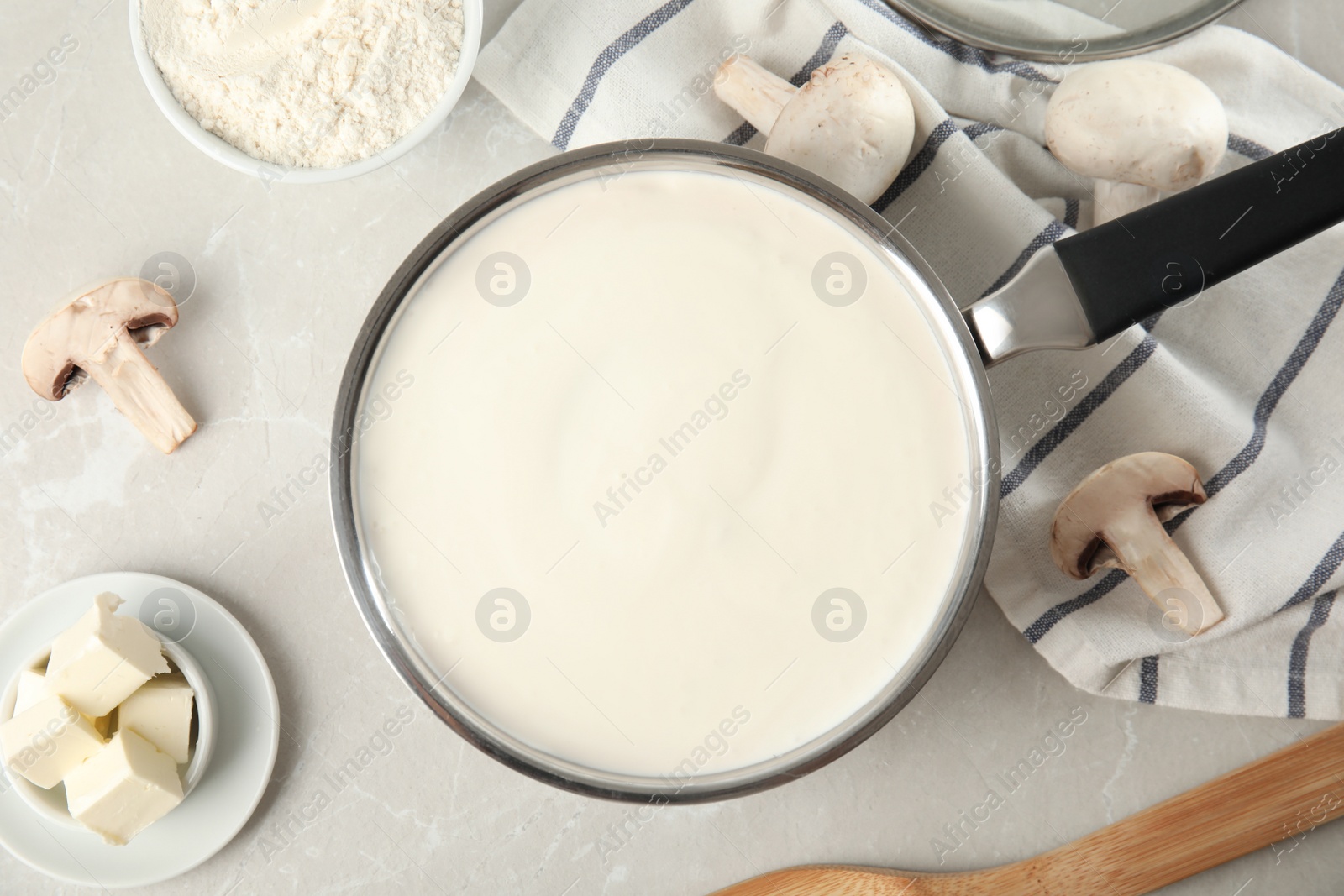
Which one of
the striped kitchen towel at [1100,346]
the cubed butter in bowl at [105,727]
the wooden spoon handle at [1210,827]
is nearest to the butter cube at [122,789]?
the cubed butter in bowl at [105,727]

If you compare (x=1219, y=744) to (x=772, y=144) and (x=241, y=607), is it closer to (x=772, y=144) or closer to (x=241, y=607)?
(x=772, y=144)

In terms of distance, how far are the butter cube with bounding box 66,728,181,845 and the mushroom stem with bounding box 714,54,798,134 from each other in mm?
583

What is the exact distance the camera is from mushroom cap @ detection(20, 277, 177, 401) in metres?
0.63

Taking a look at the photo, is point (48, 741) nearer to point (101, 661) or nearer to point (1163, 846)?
point (101, 661)

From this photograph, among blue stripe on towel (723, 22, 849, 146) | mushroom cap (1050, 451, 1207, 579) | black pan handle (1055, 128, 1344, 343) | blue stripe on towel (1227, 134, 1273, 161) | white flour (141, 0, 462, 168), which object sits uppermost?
white flour (141, 0, 462, 168)

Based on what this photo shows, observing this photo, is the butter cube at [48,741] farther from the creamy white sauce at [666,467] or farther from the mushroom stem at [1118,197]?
the mushroom stem at [1118,197]

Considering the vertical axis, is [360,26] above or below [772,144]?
above

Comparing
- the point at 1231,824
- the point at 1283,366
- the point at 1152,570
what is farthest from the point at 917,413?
the point at 1231,824

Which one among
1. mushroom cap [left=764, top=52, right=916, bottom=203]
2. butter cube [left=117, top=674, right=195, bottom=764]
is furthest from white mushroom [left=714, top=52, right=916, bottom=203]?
butter cube [left=117, top=674, right=195, bottom=764]

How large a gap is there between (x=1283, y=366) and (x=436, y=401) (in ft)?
1.91

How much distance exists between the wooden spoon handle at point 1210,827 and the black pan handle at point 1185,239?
387 millimetres

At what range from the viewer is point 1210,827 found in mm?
661

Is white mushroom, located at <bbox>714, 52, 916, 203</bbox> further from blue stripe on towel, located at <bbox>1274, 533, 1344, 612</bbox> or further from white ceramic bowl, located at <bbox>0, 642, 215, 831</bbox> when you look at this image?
white ceramic bowl, located at <bbox>0, 642, 215, 831</bbox>

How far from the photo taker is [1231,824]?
0.66 m
